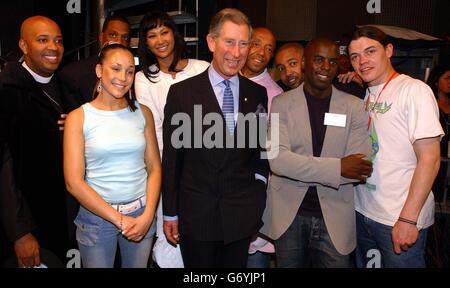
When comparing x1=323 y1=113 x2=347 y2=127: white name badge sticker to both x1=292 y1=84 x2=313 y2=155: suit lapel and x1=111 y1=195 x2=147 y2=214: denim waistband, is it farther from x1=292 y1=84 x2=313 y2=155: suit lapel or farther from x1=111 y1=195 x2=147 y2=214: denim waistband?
x1=111 y1=195 x2=147 y2=214: denim waistband

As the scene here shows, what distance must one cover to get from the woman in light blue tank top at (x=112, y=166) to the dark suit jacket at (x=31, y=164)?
0.25 metres

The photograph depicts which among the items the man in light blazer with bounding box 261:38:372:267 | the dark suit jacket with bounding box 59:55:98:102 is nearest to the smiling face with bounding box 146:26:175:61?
the dark suit jacket with bounding box 59:55:98:102

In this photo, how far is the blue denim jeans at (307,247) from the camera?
77.5 inches

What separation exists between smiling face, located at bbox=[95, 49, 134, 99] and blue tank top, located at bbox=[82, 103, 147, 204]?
10 cm

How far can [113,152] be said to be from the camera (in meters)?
1.87

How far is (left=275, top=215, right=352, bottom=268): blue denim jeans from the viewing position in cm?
197

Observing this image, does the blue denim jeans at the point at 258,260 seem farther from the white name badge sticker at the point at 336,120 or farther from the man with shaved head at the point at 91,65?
the man with shaved head at the point at 91,65

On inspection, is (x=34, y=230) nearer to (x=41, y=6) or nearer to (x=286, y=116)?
(x=286, y=116)

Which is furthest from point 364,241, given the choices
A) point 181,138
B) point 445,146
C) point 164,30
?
point 445,146

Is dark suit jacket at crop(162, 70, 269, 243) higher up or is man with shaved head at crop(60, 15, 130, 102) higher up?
man with shaved head at crop(60, 15, 130, 102)

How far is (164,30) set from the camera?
2527 mm

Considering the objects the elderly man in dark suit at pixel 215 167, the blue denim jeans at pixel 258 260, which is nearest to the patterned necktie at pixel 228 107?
the elderly man in dark suit at pixel 215 167

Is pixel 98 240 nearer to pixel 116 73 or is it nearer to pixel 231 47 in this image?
pixel 116 73

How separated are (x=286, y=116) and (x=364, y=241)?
33.7 inches
